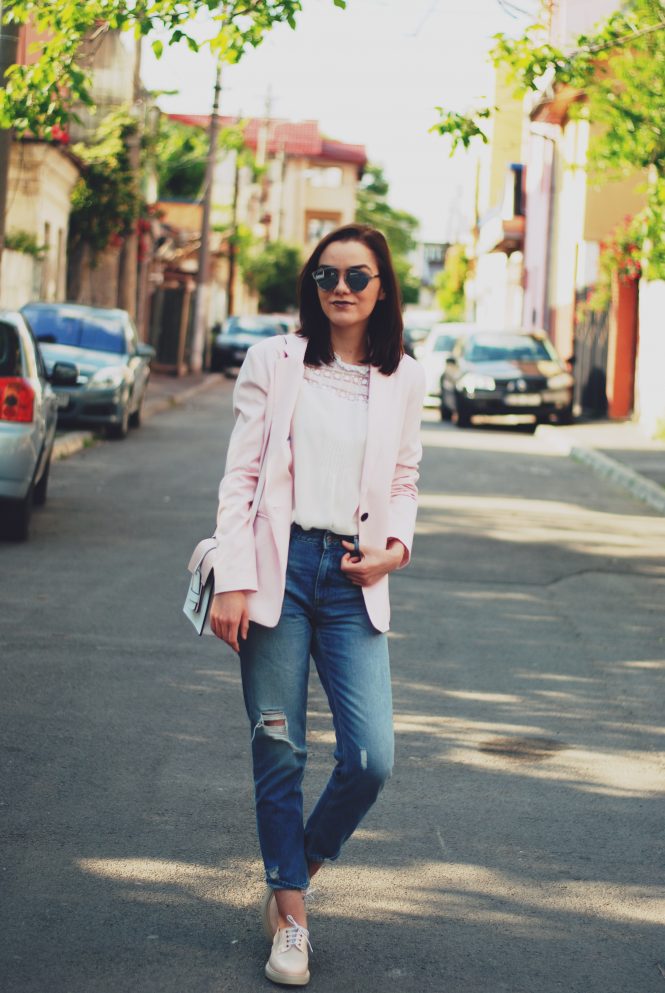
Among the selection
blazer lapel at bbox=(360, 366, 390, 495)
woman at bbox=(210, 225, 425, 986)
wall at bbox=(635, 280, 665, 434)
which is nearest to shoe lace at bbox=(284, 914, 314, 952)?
woman at bbox=(210, 225, 425, 986)

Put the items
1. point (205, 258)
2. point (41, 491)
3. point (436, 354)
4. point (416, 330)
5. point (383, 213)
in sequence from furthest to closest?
point (383, 213), point (416, 330), point (205, 258), point (436, 354), point (41, 491)

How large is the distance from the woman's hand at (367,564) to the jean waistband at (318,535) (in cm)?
2

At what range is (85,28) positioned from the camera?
12109 mm

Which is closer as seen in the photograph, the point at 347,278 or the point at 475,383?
the point at 347,278

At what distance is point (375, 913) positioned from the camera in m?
4.37

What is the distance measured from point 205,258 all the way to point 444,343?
9529 millimetres

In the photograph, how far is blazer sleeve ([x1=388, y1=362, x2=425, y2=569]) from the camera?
408 centimetres

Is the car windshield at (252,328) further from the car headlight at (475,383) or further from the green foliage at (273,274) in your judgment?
the green foliage at (273,274)

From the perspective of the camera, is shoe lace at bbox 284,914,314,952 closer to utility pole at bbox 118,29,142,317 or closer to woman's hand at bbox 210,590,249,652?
woman's hand at bbox 210,590,249,652

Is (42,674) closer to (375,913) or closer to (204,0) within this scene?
(375,913)

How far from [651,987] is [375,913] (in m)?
0.81

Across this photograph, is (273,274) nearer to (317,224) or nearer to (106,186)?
(317,224)

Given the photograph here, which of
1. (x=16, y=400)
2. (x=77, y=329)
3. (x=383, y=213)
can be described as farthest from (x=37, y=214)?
(x=383, y=213)

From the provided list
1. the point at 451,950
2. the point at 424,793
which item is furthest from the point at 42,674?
the point at 451,950
